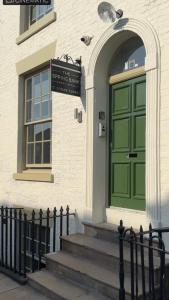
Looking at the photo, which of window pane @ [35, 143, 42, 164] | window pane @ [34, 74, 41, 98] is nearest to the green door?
window pane @ [35, 143, 42, 164]

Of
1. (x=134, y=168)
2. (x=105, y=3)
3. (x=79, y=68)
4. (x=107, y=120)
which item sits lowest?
(x=134, y=168)

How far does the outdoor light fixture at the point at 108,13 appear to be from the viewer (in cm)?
543

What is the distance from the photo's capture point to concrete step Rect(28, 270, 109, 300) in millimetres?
4402

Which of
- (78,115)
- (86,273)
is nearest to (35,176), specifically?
(78,115)

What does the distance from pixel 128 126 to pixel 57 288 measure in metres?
2.51

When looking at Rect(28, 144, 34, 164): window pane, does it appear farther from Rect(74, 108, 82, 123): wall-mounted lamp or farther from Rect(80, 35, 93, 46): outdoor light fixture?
Rect(80, 35, 93, 46): outdoor light fixture

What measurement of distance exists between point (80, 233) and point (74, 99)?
2.26 meters

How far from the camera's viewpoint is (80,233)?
19.6 ft

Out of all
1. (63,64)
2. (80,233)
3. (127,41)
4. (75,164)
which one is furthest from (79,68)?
(80,233)

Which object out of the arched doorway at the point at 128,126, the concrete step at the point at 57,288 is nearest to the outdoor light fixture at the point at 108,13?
the arched doorway at the point at 128,126

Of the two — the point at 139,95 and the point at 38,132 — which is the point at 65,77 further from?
the point at 38,132

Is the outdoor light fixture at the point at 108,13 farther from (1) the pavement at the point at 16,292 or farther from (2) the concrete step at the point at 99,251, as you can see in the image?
(1) the pavement at the point at 16,292

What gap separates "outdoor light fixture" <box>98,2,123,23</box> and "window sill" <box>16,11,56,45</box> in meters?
1.74

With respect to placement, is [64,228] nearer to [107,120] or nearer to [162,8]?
[107,120]
